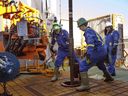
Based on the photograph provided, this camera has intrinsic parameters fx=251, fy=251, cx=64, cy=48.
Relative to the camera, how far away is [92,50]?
530cm

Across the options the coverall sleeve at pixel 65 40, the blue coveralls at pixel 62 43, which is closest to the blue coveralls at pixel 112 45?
the blue coveralls at pixel 62 43

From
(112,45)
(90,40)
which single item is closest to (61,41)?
(90,40)

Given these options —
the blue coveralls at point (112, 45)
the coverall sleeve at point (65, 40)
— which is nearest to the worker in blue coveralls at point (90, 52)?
the coverall sleeve at point (65, 40)

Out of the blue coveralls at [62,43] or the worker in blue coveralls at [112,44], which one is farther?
the worker in blue coveralls at [112,44]

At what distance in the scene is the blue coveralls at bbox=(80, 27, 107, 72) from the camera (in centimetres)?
527

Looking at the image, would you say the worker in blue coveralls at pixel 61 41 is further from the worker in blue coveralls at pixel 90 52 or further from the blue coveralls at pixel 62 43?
the worker in blue coveralls at pixel 90 52

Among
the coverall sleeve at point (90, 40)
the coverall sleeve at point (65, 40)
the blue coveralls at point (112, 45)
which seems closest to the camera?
the coverall sleeve at point (90, 40)

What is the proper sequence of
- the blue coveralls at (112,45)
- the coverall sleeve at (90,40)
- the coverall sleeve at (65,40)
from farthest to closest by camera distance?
the blue coveralls at (112,45)
the coverall sleeve at (65,40)
the coverall sleeve at (90,40)

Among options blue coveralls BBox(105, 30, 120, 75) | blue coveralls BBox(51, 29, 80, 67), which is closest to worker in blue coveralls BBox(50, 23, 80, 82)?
blue coveralls BBox(51, 29, 80, 67)

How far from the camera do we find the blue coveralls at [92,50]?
5.27 metres

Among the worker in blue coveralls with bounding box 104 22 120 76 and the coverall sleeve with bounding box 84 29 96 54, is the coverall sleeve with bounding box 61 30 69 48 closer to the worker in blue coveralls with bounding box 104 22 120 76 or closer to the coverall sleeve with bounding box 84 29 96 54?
the coverall sleeve with bounding box 84 29 96 54

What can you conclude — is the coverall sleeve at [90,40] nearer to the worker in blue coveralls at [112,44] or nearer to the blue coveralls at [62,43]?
the blue coveralls at [62,43]

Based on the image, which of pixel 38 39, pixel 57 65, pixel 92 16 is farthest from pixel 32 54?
pixel 92 16

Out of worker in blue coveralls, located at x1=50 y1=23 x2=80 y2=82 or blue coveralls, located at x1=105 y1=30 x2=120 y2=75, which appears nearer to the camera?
worker in blue coveralls, located at x1=50 y1=23 x2=80 y2=82
